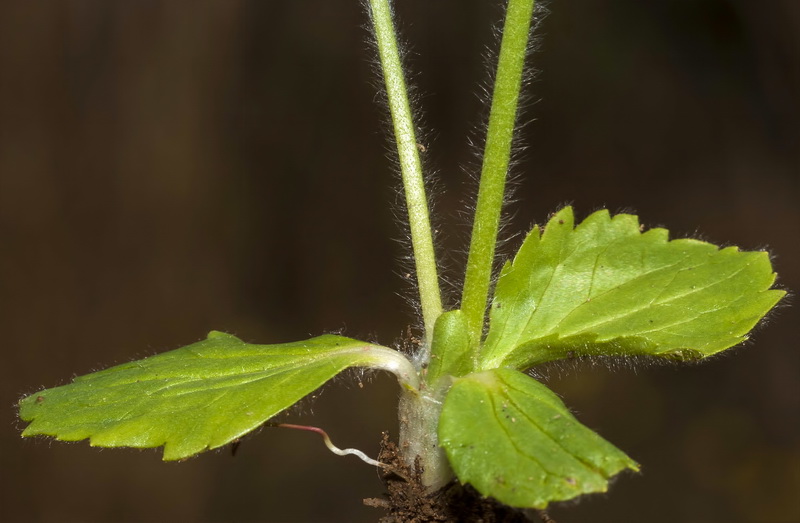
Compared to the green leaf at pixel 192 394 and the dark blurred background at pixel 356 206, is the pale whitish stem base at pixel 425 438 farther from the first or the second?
the dark blurred background at pixel 356 206

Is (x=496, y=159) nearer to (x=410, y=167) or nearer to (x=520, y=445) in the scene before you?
(x=410, y=167)

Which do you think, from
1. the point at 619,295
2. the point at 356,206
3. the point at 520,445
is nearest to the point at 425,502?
the point at 520,445

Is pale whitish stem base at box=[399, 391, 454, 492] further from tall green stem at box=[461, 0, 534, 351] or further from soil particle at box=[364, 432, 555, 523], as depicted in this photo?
tall green stem at box=[461, 0, 534, 351]

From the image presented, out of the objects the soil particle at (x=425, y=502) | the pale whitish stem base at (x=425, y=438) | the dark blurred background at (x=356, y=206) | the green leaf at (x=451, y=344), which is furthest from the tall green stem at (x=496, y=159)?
the dark blurred background at (x=356, y=206)

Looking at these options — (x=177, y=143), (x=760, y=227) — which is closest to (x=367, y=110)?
(x=177, y=143)

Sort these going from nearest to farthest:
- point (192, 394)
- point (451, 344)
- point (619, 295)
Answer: point (451, 344) → point (192, 394) → point (619, 295)

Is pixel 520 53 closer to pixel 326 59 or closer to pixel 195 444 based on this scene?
pixel 195 444
